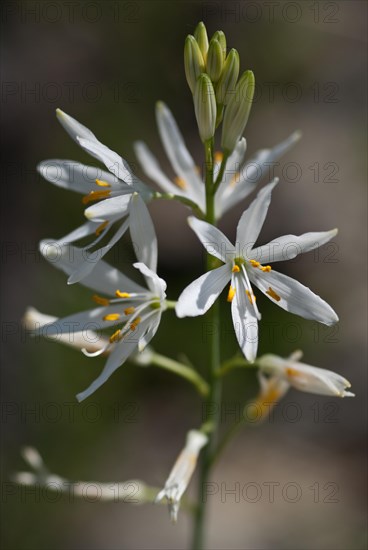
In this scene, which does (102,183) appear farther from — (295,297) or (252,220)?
(295,297)

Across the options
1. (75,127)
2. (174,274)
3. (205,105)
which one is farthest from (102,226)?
(174,274)

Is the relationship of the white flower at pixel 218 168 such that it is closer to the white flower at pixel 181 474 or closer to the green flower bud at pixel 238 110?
the green flower bud at pixel 238 110

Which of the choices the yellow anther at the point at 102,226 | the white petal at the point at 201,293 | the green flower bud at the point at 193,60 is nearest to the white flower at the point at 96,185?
the yellow anther at the point at 102,226

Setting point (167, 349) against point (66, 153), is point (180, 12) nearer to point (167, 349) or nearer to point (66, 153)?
point (66, 153)

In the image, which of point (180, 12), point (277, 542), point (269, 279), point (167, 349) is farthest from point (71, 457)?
point (180, 12)

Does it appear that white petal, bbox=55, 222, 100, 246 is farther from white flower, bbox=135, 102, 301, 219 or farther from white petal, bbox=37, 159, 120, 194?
white flower, bbox=135, 102, 301, 219

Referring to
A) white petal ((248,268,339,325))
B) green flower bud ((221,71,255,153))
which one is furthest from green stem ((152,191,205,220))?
white petal ((248,268,339,325))

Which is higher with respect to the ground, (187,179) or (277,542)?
(187,179)
